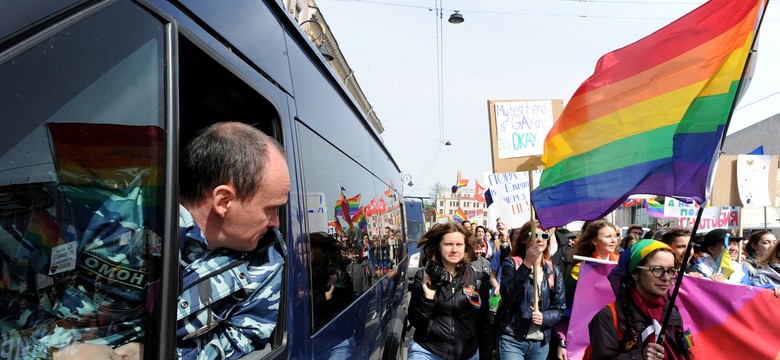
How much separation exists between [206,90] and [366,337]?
2.29m

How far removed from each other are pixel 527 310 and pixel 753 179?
16.5ft

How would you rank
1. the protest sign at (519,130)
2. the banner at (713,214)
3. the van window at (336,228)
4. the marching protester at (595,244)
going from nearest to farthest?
the van window at (336,228)
the marching protester at (595,244)
the protest sign at (519,130)
the banner at (713,214)

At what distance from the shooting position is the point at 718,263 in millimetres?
6109

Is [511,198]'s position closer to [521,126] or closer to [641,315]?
[521,126]

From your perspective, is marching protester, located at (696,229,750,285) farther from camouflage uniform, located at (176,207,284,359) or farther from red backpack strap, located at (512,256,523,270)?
camouflage uniform, located at (176,207,284,359)

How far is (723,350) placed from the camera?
359 cm

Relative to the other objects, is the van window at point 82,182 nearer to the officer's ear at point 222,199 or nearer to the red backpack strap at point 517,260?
the officer's ear at point 222,199

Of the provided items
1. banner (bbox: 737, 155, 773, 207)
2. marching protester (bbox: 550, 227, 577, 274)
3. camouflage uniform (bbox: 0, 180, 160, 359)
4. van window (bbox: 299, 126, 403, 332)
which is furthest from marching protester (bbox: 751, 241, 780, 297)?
camouflage uniform (bbox: 0, 180, 160, 359)

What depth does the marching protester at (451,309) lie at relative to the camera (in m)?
4.49

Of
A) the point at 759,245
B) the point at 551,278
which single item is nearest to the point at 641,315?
the point at 551,278

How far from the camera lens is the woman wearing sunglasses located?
3.19m

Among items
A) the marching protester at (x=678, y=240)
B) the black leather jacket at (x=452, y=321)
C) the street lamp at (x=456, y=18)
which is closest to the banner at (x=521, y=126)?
the black leather jacket at (x=452, y=321)

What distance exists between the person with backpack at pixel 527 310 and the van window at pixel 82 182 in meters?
3.70

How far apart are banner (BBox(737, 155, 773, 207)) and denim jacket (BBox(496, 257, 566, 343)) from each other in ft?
14.3
